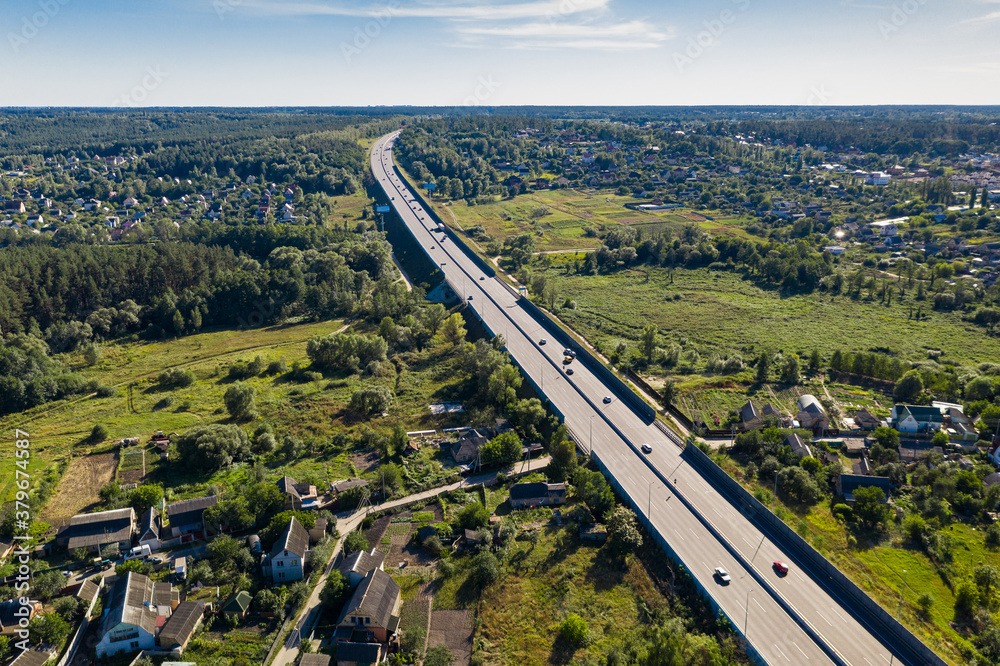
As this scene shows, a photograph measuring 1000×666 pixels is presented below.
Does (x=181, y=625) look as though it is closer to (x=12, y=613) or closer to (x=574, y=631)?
(x=12, y=613)

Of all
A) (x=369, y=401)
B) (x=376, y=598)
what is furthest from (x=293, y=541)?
(x=369, y=401)

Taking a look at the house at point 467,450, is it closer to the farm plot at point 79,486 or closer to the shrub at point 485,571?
the shrub at point 485,571

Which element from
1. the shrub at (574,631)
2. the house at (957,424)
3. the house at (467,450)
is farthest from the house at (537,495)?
the house at (957,424)

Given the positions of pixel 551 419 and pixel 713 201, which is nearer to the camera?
pixel 551 419

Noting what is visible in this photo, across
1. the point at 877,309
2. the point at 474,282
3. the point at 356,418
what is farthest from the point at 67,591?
the point at 877,309

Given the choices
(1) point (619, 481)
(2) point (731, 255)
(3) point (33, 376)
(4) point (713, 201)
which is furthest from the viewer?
(4) point (713, 201)

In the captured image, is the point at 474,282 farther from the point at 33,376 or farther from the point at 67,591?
the point at 67,591
